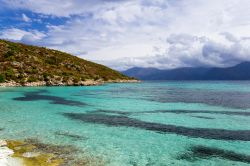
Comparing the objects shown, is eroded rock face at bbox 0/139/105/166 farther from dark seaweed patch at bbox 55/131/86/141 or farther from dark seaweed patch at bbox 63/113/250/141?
dark seaweed patch at bbox 63/113/250/141

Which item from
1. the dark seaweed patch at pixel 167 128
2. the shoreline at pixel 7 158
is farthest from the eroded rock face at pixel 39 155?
the dark seaweed patch at pixel 167 128

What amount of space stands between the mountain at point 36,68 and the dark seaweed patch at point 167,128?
89.9 m

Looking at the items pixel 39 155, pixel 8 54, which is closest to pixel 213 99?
pixel 39 155

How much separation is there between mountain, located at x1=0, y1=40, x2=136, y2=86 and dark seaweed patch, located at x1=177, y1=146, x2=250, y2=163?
11088 cm

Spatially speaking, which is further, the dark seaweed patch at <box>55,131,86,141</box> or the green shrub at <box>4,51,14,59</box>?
the green shrub at <box>4,51,14,59</box>

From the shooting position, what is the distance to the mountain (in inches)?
5202

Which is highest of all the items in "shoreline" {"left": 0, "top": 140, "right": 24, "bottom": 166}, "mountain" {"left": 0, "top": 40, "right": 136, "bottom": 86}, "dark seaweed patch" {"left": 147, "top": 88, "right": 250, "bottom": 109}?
"mountain" {"left": 0, "top": 40, "right": 136, "bottom": 86}

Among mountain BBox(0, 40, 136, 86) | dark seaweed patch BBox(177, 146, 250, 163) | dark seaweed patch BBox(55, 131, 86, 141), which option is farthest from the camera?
mountain BBox(0, 40, 136, 86)

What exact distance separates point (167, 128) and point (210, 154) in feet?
39.3

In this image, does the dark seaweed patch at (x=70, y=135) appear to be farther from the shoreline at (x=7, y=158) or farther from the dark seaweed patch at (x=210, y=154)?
the dark seaweed patch at (x=210, y=154)

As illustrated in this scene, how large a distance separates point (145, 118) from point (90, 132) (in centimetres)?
1374

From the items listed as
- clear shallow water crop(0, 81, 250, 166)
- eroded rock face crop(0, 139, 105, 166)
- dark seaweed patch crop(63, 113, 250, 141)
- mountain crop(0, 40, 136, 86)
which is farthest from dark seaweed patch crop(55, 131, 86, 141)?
mountain crop(0, 40, 136, 86)

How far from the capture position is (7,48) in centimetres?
16088

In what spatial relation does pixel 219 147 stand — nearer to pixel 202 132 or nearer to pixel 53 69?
pixel 202 132
